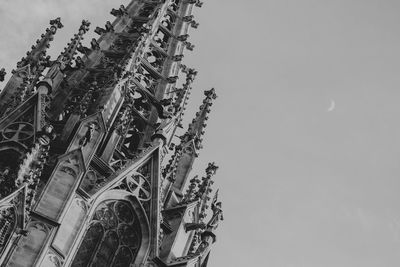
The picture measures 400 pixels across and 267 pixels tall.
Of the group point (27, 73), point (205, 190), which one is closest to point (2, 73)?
point (27, 73)

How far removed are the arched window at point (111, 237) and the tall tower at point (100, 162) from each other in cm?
3

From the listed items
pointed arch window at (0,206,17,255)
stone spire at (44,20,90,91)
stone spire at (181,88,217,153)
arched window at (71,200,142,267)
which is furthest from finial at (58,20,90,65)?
pointed arch window at (0,206,17,255)

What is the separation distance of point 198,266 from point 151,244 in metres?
1.62

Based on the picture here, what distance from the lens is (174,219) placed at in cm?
3181

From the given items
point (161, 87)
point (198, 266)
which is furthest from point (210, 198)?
point (161, 87)

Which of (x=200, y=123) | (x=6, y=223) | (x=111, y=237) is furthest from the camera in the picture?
(x=200, y=123)

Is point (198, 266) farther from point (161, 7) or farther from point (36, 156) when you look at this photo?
point (161, 7)

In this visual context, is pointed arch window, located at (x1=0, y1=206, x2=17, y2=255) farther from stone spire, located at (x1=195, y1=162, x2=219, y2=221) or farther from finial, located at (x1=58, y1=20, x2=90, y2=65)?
finial, located at (x1=58, y1=20, x2=90, y2=65)

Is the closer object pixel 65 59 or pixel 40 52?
pixel 40 52

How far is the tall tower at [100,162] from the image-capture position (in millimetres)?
26859

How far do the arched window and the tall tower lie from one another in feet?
0.10

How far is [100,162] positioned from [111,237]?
95.5 inches

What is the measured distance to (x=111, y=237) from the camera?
29734 millimetres

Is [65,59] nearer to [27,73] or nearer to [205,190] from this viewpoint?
→ [27,73]
